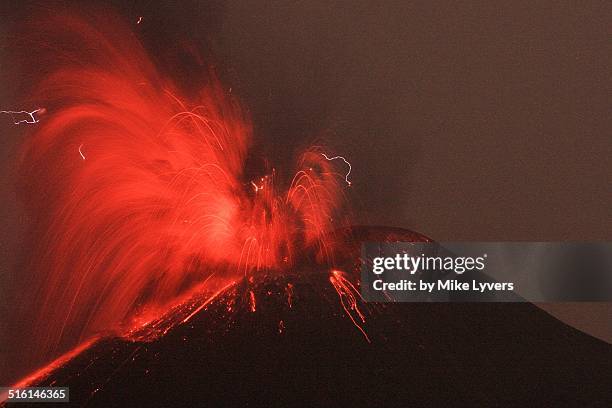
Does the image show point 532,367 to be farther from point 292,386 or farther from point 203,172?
point 203,172

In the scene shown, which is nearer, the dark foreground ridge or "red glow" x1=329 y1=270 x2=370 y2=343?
the dark foreground ridge

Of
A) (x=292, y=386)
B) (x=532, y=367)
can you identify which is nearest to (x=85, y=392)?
(x=292, y=386)

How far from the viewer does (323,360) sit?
991cm

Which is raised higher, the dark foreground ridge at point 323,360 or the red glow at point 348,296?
the red glow at point 348,296

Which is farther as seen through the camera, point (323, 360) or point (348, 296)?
point (348, 296)

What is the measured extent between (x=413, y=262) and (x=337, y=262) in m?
3.47

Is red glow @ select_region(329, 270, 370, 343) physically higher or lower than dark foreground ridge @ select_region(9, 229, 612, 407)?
higher

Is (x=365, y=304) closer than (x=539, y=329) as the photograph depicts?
Yes

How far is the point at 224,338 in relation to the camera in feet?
33.3

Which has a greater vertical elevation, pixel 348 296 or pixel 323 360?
pixel 348 296

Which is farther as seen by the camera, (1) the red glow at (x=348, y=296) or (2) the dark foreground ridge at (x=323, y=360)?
(1) the red glow at (x=348, y=296)

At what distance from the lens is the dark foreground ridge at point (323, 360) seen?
29.7ft

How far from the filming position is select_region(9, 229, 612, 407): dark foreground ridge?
9062mm

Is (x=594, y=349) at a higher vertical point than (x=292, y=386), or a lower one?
higher
